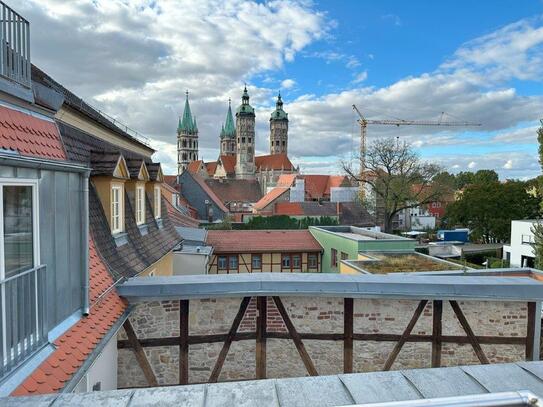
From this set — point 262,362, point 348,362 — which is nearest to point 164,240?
point 262,362

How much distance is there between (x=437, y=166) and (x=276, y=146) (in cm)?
7041

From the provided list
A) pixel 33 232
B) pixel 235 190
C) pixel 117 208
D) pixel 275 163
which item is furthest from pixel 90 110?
pixel 275 163

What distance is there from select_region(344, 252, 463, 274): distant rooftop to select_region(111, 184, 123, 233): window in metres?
8.29

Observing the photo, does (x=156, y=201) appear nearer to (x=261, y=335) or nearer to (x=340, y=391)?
(x=261, y=335)

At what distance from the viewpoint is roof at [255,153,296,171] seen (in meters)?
85.9

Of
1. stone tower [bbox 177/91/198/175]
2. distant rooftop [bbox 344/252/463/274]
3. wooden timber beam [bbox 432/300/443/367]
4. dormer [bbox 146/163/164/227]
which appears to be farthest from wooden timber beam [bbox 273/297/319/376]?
stone tower [bbox 177/91/198/175]

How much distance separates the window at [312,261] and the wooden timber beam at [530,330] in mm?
16994

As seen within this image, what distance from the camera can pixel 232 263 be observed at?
22703 mm

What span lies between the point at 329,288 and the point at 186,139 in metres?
95.2

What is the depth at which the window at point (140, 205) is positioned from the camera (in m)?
7.98

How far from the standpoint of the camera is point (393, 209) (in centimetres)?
3644

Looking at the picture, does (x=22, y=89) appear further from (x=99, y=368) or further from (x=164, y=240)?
(x=164, y=240)

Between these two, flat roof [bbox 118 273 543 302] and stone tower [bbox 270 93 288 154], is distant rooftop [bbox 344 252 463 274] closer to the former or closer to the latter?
flat roof [bbox 118 273 543 302]

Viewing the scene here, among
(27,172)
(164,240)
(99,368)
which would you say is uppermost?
(27,172)
